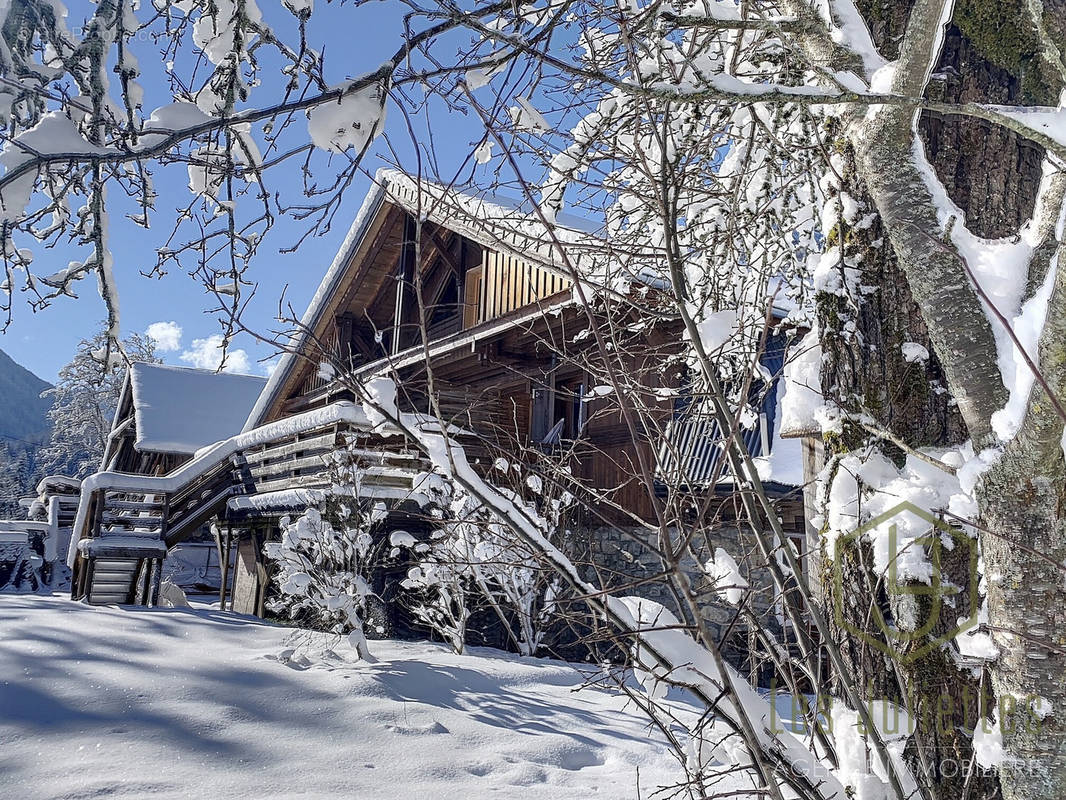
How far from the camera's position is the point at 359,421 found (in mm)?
8930

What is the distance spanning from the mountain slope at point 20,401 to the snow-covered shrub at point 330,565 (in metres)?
119

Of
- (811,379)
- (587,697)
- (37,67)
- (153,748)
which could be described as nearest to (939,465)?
(811,379)

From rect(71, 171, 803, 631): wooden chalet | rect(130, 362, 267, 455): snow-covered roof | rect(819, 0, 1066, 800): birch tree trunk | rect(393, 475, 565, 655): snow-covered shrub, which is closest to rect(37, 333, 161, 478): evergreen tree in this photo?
rect(130, 362, 267, 455): snow-covered roof

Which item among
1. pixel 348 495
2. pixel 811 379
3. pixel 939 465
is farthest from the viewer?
pixel 348 495

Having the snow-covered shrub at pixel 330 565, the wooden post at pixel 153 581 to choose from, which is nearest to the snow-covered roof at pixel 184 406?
the wooden post at pixel 153 581

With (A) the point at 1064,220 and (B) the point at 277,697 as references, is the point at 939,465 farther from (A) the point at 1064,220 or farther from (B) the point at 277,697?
(B) the point at 277,697

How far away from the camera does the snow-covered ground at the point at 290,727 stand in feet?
12.7

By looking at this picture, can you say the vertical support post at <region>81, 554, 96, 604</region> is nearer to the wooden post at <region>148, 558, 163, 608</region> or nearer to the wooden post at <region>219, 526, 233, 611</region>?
the wooden post at <region>148, 558, 163, 608</region>

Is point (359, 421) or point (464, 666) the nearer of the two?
point (464, 666)

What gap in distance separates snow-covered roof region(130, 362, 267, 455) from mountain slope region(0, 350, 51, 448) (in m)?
102

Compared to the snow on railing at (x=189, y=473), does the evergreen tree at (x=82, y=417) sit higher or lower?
higher

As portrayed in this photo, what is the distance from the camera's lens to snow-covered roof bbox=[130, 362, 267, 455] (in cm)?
1925

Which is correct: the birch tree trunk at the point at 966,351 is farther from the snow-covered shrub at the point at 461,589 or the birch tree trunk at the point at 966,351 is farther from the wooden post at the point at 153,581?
the wooden post at the point at 153,581

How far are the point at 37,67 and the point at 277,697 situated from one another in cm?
423
